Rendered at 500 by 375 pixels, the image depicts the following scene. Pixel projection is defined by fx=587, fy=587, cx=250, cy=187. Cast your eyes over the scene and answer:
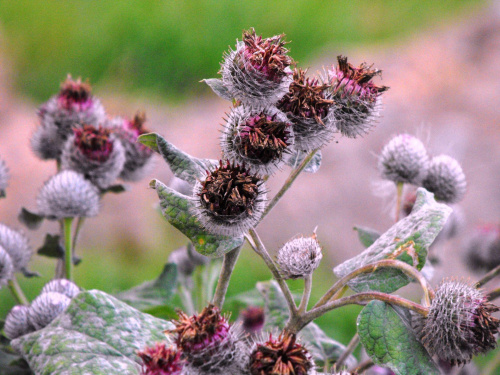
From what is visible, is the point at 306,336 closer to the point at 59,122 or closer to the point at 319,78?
the point at 319,78

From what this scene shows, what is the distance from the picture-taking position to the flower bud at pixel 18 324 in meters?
1.84

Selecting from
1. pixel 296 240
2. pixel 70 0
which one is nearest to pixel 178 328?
pixel 296 240

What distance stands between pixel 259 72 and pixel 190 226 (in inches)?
16.8

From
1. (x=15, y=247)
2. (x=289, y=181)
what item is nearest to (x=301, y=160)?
(x=289, y=181)

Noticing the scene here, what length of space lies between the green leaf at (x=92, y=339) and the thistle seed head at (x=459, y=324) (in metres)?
0.71

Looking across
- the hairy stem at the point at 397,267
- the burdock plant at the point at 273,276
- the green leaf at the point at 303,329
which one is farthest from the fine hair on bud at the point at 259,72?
the green leaf at the point at 303,329

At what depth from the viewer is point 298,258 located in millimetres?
1567

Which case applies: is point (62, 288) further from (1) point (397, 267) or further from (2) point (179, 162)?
(1) point (397, 267)

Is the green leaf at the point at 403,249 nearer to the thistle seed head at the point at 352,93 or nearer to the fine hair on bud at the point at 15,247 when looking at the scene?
the thistle seed head at the point at 352,93

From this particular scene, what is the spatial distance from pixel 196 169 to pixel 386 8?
30.5ft

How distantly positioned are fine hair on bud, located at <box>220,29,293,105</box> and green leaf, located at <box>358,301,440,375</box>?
60 centimetres

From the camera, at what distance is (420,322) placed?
5.03 feet

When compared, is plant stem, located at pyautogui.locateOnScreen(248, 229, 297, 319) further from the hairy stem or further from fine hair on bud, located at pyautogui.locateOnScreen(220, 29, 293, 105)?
fine hair on bud, located at pyautogui.locateOnScreen(220, 29, 293, 105)

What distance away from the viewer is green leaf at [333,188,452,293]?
158 cm
